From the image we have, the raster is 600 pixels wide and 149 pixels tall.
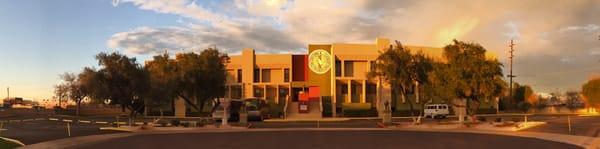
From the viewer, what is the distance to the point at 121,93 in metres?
41.6

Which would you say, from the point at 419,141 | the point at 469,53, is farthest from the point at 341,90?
the point at 419,141

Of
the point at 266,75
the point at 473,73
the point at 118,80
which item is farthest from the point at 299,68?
the point at 118,80

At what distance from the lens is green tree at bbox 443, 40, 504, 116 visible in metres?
43.1

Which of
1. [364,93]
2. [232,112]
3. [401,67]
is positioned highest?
[401,67]

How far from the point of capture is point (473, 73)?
43.3 m

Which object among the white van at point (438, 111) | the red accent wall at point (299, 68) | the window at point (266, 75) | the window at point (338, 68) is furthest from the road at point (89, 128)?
the window at point (266, 75)

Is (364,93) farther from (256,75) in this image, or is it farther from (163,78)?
(163,78)

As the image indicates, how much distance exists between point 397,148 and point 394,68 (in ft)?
141

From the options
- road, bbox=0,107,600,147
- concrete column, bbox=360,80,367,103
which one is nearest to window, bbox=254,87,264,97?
concrete column, bbox=360,80,367,103

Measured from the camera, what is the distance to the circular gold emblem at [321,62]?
79363 mm

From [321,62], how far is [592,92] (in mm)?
41436

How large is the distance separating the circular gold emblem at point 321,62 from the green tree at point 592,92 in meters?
39.9

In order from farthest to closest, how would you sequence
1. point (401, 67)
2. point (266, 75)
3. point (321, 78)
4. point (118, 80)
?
point (266, 75), point (321, 78), point (401, 67), point (118, 80)

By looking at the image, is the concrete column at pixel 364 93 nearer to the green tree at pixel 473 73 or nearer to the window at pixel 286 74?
the window at pixel 286 74
